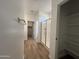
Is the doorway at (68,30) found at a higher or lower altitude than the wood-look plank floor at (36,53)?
higher

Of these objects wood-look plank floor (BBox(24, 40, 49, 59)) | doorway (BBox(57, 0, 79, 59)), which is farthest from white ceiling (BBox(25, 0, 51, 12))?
wood-look plank floor (BBox(24, 40, 49, 59))

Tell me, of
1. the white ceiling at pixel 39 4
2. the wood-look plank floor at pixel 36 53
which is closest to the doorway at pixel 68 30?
the wood-look plank floor at pixel 36 53

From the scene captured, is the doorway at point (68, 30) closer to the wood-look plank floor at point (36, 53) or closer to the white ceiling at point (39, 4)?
the wood-look plank floor at point (36, 53)

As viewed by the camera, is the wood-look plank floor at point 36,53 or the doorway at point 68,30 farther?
the wood-look plank floor at point 36,53

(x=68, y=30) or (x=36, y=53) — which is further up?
(x=68, y=30)

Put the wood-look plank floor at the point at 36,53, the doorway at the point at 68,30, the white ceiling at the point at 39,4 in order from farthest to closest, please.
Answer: the white ceiling at the point at 39,4 < the wood-look plank floor at the point at 36,53 < the doorway at the point at 68,30

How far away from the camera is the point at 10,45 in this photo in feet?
3.22

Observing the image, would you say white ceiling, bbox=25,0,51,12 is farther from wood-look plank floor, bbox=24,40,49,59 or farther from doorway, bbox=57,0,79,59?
wood-look plank floor, bbox=24,40,49,59

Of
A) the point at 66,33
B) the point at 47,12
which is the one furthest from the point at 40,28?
the point at 66,33

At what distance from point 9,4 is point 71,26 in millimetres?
2591

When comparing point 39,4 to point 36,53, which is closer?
point 36,53

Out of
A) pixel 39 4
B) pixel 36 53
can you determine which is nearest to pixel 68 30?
pixel 36 53

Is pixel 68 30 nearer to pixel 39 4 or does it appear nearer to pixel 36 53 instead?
pixel 36 53

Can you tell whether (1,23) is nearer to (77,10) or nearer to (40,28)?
(77,10)
